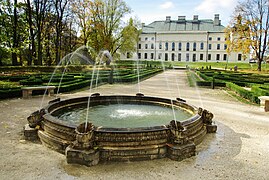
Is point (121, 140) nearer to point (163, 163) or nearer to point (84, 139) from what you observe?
point (84, 139)

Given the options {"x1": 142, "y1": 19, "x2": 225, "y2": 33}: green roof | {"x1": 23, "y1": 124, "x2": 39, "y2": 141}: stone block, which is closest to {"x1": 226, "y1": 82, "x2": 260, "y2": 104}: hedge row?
{"x1": 23, "y1": 124, "x2": 39, "y2": 141}: stone block

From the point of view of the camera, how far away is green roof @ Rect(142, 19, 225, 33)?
2552 inches

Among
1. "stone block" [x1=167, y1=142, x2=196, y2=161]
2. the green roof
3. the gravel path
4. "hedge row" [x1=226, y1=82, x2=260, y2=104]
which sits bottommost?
the gravel path

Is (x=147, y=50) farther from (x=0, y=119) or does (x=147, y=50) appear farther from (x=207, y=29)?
(x=0, y=119)

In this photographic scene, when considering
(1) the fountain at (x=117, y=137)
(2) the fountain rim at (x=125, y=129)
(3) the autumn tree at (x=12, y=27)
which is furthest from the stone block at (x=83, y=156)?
(3) the autumn tree at (x=12, y=27)

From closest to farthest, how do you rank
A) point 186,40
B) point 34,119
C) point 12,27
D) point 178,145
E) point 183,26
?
1. point 178,145
2. point 34,119
3. point 12,27
4. point 186,40
5. point 183,26

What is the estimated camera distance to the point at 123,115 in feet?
23.0

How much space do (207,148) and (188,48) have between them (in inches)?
2572

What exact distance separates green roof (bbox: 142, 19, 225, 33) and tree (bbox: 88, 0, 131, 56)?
33.6 m

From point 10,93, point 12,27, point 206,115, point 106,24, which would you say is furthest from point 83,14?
point 206,115

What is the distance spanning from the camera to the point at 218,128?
6.76 m

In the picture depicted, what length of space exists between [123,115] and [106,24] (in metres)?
30.0

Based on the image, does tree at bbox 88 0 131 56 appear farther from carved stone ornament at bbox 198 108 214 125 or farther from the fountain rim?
carved stone ornament at bbox 198 108 214 125

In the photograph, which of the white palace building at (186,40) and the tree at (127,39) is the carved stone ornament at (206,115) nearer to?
the tree at (127,39)
